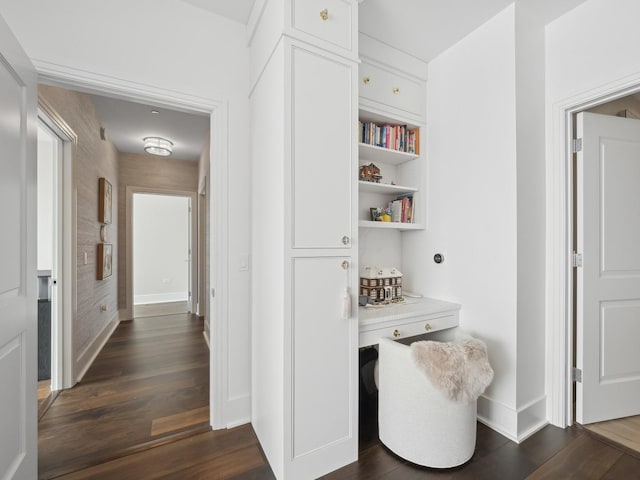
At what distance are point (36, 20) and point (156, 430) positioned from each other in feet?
7.87

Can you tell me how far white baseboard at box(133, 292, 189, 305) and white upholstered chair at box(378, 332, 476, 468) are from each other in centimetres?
550

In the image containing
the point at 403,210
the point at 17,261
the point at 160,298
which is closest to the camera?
the point at 17,261

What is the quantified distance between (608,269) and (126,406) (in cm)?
351

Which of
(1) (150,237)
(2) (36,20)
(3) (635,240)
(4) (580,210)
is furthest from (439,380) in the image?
(1) (150,237)

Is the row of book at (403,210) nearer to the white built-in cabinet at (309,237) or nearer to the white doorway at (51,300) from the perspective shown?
the white built-in cabinet at (309,237)

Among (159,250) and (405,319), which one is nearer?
(405,319)

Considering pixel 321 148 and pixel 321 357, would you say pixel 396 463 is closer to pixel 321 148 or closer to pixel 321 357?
pixel 321 357

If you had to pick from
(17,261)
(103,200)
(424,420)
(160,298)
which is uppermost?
(103,200)

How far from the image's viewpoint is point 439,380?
59.4 inches

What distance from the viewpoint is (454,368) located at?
4.99ft

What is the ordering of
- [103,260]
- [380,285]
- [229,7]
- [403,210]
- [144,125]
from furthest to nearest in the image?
[144,125] → [103,260] → [403,210] → [380,285] → [229,7]

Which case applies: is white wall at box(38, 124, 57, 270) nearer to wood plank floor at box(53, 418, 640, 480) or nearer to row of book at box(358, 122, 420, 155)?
wood plank floor at box(53, 418, 640, 480)

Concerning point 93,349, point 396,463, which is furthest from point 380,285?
point 93,349

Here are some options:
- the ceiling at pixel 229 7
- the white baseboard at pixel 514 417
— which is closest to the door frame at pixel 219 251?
the ceiling at pixel 229 7
